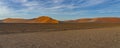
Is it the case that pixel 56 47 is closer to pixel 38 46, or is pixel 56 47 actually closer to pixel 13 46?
pixel 38 46

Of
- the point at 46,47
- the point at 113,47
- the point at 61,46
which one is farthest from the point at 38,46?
the point at 113,47

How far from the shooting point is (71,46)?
10047 millimetres

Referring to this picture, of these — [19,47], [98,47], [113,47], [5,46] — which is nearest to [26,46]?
[19,47]

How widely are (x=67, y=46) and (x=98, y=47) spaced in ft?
4.59

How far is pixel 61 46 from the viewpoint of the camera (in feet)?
33.0

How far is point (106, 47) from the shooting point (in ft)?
32.0

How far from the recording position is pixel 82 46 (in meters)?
10.1

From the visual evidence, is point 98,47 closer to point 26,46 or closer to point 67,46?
point 67,46

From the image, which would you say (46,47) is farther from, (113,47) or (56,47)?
(113,47)

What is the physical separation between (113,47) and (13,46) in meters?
4.53

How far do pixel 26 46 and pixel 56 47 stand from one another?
1385 mm

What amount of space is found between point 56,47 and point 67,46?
58 centimetres

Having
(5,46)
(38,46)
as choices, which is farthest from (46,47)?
(5,46)

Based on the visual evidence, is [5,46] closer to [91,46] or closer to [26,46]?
[26,46]
